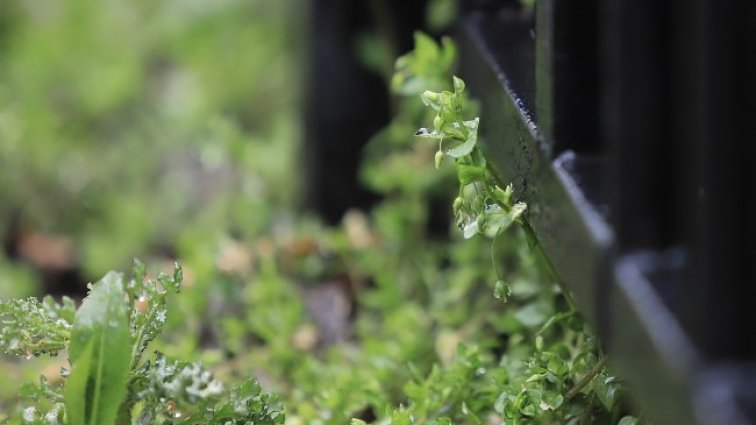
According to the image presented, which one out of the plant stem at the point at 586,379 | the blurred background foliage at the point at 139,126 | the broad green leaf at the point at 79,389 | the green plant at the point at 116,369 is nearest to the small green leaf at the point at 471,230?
the plant stem at the point at 586,379

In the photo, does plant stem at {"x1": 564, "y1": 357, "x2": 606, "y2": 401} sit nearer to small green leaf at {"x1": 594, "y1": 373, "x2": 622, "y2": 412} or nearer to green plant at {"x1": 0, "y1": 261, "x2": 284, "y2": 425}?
small green leaf at {"x1": 594, "y1": 373, "x2": 622, "y2": 412}

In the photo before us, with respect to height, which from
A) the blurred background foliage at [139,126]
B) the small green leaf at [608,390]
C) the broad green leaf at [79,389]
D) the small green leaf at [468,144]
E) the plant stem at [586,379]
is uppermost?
the blurred background foliage at [139,126]

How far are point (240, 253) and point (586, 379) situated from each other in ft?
4.18

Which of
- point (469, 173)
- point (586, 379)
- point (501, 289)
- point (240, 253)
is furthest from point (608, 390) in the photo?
point (240, 253)

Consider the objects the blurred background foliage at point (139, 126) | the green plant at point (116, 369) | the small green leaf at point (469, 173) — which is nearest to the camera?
the green plant at point (116, 369)

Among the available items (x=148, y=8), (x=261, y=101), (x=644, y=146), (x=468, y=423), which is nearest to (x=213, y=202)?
(x=261, y=101)

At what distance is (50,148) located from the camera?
340 centimetres

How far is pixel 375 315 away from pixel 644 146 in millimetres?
1420

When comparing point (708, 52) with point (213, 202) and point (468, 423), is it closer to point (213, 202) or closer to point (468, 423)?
point (468, 423)

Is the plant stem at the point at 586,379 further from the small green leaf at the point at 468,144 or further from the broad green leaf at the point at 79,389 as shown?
the broad green leaf at the point at 79,389

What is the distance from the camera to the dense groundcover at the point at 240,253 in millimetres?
1310

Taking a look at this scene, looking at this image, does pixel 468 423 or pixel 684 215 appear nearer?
pixel 684 215

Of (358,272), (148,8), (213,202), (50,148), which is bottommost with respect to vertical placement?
(358,272)

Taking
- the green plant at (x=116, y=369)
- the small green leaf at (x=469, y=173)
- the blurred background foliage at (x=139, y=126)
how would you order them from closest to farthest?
the green plant at (x=116, y=369), the small green leaf at (x=469, y=173), the blurred background foliage at (x=139, y=126)
